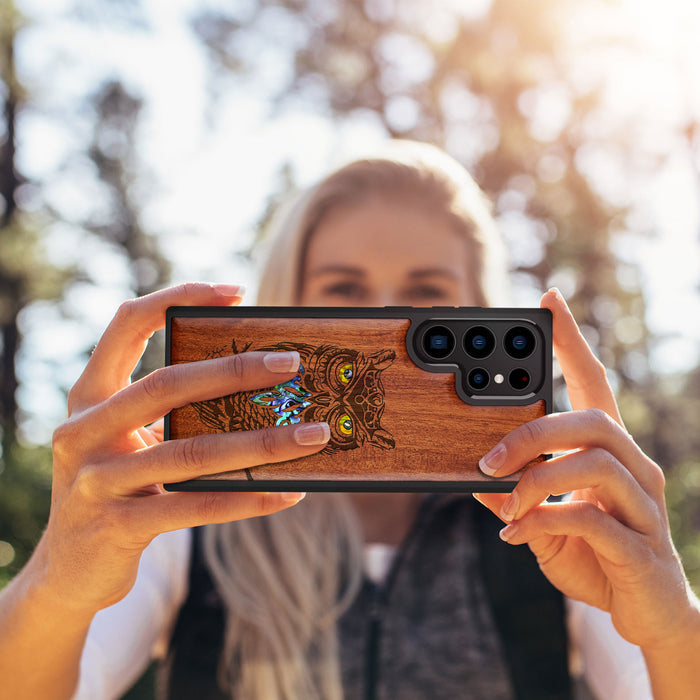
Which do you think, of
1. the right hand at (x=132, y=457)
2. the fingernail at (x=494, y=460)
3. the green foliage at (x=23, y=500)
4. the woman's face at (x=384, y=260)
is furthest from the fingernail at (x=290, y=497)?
the green foliage at (x=23, y=500)

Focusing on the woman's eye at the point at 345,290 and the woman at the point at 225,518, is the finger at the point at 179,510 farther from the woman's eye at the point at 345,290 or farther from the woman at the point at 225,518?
the woman's eye at the point at 345,290

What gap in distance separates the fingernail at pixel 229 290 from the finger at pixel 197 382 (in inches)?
6.6

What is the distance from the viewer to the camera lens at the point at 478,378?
1.24m

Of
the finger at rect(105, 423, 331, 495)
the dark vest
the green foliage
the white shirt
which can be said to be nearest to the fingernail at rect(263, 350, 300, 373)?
the finger at rect(105, 423, 331, 495)

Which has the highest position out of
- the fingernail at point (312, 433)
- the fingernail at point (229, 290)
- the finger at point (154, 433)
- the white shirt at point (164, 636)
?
the fingernail at point (229, 290)

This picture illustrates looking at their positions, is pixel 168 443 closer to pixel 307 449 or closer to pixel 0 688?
pixel 307 449

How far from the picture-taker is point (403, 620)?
2.26 metres

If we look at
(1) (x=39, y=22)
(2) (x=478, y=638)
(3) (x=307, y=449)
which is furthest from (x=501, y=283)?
(1) (x=39, y=22)

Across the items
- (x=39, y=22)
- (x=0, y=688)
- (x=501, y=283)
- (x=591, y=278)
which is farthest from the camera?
(x=39, y=22)

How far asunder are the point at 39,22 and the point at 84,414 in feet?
35.8

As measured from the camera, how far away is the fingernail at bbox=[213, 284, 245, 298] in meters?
1.27

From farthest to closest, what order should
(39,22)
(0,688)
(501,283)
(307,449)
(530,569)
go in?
(39,22)
(501,283)
(530,569)
(0,688)
(307,449)

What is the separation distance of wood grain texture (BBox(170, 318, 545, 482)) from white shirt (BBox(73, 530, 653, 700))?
0.98 m

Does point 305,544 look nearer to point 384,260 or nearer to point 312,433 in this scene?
point 384,260
